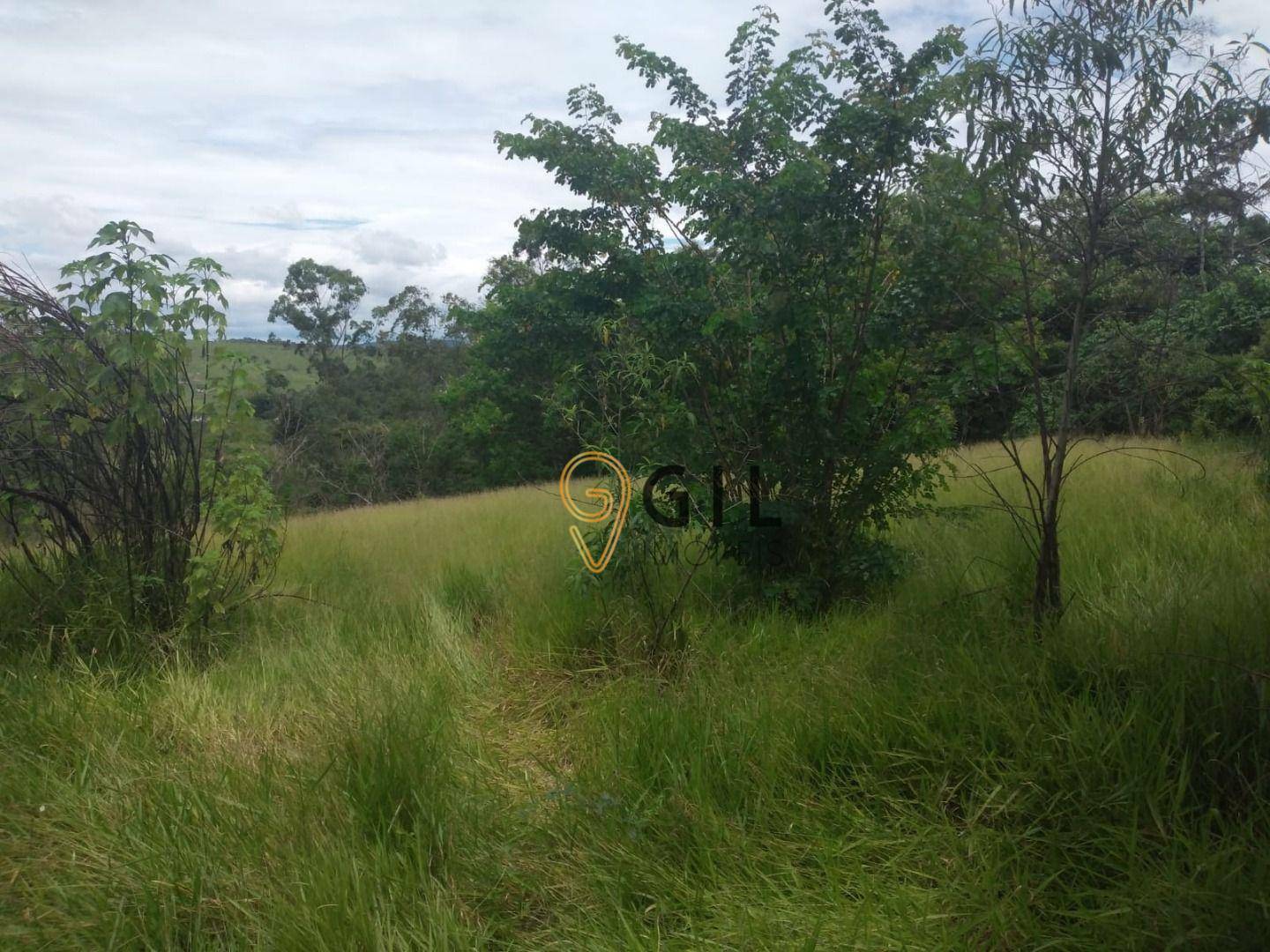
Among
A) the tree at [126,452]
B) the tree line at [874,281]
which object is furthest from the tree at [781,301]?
the tree at [126,452]

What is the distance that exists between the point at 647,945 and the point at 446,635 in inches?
103

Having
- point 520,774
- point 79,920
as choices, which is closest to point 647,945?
point 520,774

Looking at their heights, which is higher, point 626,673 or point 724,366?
point 724,366

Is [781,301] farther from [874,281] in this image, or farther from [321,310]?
[321,310]

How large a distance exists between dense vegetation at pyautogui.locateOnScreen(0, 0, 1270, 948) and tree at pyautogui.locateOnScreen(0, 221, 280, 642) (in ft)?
0.11

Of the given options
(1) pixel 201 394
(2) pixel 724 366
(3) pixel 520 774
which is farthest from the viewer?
(1) pixel 201 394

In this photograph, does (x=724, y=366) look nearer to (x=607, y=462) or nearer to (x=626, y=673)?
(x=607, y=462)

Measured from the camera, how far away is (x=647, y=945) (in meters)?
2.24

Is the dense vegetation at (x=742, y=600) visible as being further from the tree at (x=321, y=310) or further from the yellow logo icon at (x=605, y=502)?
the tree at (x=321, y=310)

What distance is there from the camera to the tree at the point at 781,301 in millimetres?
4449

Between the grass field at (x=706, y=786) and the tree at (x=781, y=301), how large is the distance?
734 mm

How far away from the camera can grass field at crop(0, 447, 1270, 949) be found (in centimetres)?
224

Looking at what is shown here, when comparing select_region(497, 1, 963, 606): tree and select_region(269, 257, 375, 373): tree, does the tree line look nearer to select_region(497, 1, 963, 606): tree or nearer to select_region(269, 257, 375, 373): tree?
select_region(497, 1, 963, 606): tree

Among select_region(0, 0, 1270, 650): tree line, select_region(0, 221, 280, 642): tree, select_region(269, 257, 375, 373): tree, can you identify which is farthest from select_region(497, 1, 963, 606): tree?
select_region(269, 257, 375, 373): tree
